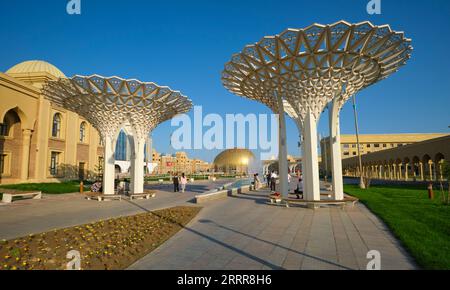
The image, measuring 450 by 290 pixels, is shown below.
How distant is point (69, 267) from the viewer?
4.92 m

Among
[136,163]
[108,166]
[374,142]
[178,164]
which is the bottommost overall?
[108,166]

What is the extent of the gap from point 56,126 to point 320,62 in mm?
31027

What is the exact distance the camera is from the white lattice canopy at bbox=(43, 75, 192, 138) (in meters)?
15.3

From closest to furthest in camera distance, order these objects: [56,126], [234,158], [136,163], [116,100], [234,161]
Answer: [116,100]
[136,163]
[56,126]
[234,161]
[234,158]

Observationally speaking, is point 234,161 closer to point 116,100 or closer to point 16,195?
point 116,100

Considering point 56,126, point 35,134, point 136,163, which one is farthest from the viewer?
point 56,126

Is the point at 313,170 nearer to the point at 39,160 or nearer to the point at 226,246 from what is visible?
the point at 226,246

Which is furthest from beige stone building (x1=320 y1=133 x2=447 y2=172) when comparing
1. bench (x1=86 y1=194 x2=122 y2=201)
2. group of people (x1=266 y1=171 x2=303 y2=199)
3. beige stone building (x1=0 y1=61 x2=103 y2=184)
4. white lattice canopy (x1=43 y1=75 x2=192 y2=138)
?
bench (x1=86 y1=194 x2=122 y2=201)

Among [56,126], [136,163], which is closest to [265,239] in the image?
[136,163]

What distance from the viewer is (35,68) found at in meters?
33.3

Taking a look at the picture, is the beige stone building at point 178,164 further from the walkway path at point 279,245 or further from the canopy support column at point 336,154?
the walkway path at point 279,245

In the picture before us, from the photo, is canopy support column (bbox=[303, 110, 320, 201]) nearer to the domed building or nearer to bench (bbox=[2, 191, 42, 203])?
bench (bbox=[2, 191, 42, 203])

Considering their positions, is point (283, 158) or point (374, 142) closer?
point (283, 158)
